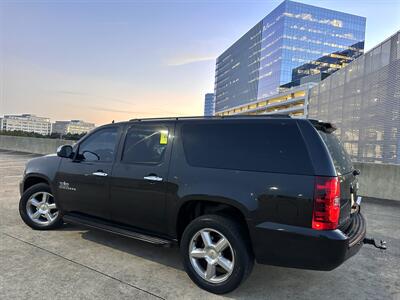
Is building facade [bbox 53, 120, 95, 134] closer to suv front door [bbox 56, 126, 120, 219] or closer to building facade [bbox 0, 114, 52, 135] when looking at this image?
building facade [bbox 0, 114, 52, 135]

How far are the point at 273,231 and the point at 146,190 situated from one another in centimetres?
158

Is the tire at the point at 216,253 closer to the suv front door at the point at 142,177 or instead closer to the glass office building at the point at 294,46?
the suv front door at the point at 142,177

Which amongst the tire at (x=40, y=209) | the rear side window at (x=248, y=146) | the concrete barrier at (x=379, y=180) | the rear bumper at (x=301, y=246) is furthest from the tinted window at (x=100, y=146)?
the concrete barrier at (x=379, y=180)

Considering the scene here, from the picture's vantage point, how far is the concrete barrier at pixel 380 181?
8805 mm

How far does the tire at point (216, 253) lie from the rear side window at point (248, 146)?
1.98 feet

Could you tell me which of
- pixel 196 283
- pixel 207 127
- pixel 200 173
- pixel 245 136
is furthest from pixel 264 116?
pixel 196 283

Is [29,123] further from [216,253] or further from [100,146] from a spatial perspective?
[216,253]

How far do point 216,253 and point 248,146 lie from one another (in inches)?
45.1

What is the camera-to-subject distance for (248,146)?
3395 mm

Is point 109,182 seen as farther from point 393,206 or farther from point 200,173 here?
point 393,206

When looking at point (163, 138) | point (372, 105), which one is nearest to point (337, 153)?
point (163, 138)

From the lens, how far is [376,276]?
3949mm

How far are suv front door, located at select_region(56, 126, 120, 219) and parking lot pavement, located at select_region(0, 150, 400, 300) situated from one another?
0.54 meters

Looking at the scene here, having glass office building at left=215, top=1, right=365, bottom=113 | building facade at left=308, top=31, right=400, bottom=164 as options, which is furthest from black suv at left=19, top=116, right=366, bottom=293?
glass office building at left=215, top=1, right=365, bottom=113
